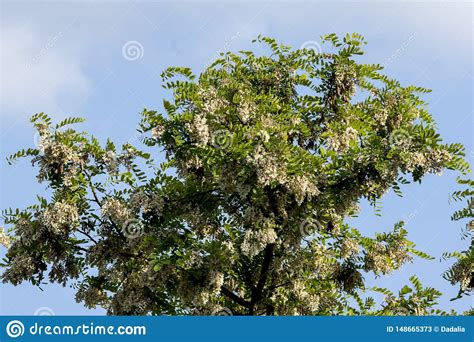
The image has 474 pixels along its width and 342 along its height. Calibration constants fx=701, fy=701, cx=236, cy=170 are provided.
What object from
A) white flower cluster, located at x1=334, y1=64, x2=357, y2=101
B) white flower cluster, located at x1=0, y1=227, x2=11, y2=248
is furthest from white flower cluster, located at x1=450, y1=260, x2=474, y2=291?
white flower cluster, located at x1=0, y1=227, x2=11, y2=248

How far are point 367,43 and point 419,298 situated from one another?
18.7 ft

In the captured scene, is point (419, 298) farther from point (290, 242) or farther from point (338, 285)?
point (290, 242)

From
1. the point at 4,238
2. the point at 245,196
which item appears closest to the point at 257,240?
the point at 245,196

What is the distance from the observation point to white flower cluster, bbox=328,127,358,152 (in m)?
14.8

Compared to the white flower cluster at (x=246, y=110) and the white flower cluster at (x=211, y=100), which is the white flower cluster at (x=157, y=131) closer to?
the white flower cluster at (x=211, y=100)

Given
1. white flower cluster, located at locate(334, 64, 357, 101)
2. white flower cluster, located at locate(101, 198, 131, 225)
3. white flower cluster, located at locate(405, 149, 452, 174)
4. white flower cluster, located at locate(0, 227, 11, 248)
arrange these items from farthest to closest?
white flower cluster, located at locate(0, 227, 11, 248), white flower cluster, located at locate(334, 64, 357, 101), white flower cluster, located at locate(101, 198, 131, 225), white flower cluster, located at locate(405, 149, 452, 174)

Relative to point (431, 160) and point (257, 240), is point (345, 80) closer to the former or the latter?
point (431, 160)

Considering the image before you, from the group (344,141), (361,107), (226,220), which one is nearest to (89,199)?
(226,220)

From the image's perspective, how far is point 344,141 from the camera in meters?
14.8

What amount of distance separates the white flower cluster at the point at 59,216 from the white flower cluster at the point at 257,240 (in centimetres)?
348

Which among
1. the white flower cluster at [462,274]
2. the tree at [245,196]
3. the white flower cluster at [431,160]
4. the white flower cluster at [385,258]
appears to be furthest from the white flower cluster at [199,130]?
the white flower cluster at [462,274]

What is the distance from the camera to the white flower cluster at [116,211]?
14.3 metres

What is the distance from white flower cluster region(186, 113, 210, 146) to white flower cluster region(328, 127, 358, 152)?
275 cm

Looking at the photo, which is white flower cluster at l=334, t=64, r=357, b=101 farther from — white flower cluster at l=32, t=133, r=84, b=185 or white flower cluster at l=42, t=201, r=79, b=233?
white flower cluster at l=42, t=201, r=79, b=233
